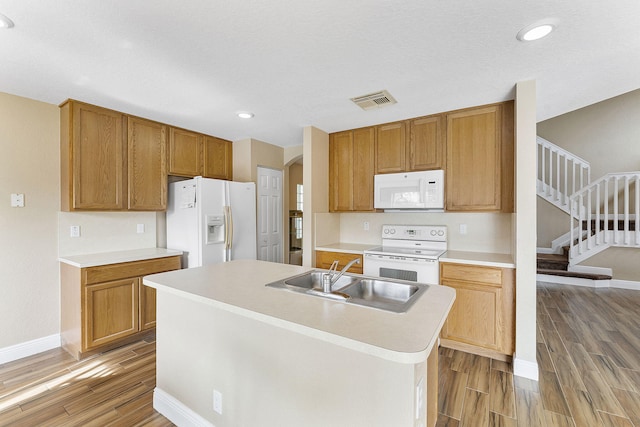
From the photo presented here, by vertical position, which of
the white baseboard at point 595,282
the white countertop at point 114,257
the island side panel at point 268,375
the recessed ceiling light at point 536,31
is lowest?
the white baseboard at point 595,282

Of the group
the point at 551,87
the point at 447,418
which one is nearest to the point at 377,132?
the point at 551,87

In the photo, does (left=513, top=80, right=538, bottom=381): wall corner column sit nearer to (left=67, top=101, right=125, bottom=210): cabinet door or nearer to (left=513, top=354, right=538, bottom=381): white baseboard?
(left=513, top=354, right=538, bottom=381): white baseboard

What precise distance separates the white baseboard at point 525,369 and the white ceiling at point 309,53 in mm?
2290

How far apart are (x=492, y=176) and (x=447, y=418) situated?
2149mm

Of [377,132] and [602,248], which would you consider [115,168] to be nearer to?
[377,132]

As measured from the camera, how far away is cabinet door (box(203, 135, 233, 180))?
3.87 m

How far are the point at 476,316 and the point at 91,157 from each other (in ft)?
13.0

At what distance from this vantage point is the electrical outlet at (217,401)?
158 cm

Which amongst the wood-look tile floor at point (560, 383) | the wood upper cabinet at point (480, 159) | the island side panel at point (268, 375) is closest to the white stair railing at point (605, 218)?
the wood-look tile floor at point (560, 383)

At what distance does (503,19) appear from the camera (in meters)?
1.56

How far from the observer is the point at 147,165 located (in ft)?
10.5

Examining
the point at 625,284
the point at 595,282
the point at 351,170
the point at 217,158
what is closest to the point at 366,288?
the point at 351,170

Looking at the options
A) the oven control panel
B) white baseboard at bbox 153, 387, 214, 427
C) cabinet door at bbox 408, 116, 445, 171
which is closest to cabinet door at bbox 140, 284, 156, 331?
white baseboard at bbox 153, 387, 214, 427

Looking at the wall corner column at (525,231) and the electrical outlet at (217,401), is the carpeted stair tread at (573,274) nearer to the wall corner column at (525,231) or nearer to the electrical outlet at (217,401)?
the wall corner column at (525,231)
